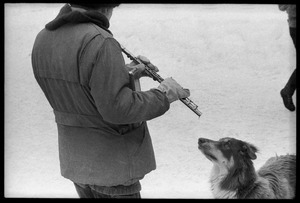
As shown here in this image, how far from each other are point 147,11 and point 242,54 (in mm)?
653

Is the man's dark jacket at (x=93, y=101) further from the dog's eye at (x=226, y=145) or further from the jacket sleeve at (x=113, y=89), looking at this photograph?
the dog's eye at (x=226, y=145)

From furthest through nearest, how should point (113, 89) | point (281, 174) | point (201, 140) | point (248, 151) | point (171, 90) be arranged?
1. point (281, 174)
2. point (201, 140)
3. point (248, 151)
4. point (171, 90)
5. point (113, 89)

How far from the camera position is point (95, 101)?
1.78 metres

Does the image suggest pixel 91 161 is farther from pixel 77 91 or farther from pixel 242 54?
pixel 242 54

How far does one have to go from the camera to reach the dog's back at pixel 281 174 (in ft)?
8.43

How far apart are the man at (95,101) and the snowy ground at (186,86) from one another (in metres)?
0.54

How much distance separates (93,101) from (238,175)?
3.23 feet

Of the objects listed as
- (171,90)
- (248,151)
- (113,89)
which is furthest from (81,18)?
(248,151)

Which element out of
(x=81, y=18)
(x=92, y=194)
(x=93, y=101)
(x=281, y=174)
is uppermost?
(x=81, y=18)

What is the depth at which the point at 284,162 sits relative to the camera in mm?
2672

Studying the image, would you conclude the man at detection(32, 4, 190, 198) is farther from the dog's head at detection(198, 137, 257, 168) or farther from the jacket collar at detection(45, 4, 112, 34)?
the dog's head at detection(198, 137, 257, 168)

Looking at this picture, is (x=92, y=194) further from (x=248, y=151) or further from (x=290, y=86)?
(x=290, y=86)

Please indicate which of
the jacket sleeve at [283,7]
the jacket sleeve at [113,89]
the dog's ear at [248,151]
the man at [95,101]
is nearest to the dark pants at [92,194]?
the man at [95,101]

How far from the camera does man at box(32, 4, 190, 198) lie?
1745 millimetres
